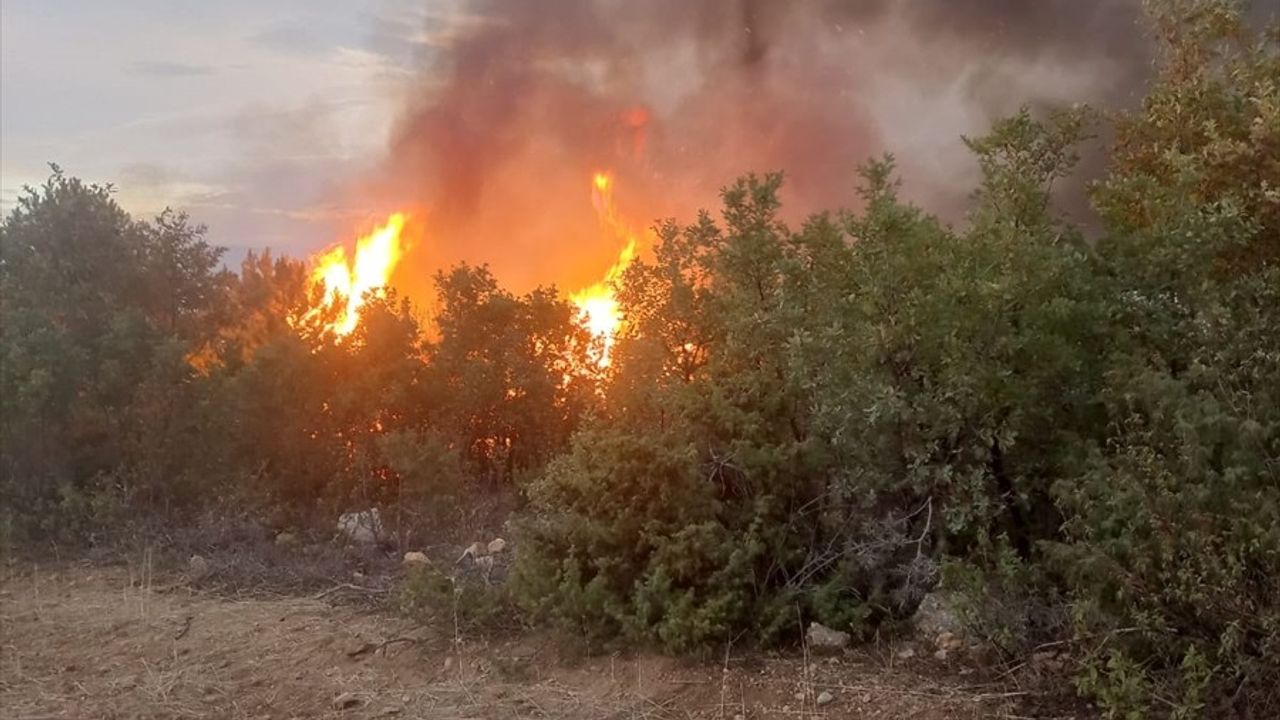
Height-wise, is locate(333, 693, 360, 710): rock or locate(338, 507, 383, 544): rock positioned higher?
locate(338, 507, 383, 544): rock

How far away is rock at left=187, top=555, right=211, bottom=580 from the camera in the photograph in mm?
7918

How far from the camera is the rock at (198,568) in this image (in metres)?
7.92

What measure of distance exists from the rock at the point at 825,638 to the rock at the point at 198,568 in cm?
456

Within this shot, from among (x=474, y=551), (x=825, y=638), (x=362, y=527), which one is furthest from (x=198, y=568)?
(x=825, y=638)

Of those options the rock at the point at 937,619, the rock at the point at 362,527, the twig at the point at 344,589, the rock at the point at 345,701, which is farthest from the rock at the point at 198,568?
the rock at the point at 937,619

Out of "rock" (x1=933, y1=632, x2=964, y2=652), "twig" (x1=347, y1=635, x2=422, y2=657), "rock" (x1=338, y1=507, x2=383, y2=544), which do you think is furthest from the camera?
"rock" (x1=338, y1=507, x2=383, y2=544)

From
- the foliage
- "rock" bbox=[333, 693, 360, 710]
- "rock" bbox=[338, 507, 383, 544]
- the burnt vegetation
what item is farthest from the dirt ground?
the foliage

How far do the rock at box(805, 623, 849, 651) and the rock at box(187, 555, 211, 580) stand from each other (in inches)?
179

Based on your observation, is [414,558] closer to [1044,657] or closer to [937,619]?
[937,619]

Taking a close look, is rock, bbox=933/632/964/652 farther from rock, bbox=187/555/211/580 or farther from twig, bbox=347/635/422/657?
rock, bbox=187/555/211/580

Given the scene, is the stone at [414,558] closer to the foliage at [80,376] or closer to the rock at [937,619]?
the foliage at [80,376]

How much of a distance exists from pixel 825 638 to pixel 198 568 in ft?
15.7

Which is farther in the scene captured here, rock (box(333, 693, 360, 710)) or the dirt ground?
rock (box(333, 693, 360, 710))

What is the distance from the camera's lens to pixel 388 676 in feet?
→ 19.5
